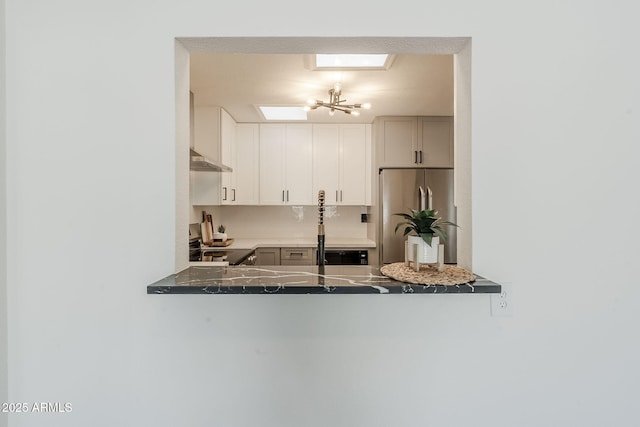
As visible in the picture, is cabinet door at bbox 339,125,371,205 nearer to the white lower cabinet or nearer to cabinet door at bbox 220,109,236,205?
the white lower cabinet

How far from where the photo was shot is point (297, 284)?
42.2 inches

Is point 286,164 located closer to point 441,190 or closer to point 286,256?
point 286,256

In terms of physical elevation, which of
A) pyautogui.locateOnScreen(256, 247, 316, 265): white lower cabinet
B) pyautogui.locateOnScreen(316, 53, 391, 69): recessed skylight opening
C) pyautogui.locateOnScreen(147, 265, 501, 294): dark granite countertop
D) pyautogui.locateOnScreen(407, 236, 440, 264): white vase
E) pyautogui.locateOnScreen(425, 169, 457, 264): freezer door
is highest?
pyautogui.locateOnScreen(316, 53, 391, 69): recessed skylight opening

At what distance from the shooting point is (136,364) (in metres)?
1.22

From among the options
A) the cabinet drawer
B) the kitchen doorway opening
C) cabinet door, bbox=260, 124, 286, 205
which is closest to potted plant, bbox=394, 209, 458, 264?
the kitchen doorway opening

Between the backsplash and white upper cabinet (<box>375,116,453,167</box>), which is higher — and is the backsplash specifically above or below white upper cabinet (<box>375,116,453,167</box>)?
below

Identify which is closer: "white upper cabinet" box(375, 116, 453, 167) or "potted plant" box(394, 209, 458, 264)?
"potted plant" box(394, 209, 458, 264)

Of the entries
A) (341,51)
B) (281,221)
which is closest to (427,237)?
(341,51)

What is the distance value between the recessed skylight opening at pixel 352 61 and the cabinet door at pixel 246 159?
1.82 m

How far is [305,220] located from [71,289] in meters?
3.09

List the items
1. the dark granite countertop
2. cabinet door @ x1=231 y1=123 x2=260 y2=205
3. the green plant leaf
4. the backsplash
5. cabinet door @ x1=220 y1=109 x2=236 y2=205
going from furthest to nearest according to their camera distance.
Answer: the backsplash
cabinet door @ x1=231 y1=123 x2=260 y2=205
cabinet door @ x1=220 y1=109 x2=236 y2=205
the green plant leaf
the dark granite countertop

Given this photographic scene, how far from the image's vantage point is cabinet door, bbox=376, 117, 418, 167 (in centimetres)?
358

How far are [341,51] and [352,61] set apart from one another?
0.87 meters

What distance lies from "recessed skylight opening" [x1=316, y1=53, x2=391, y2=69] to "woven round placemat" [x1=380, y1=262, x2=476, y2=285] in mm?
1451
